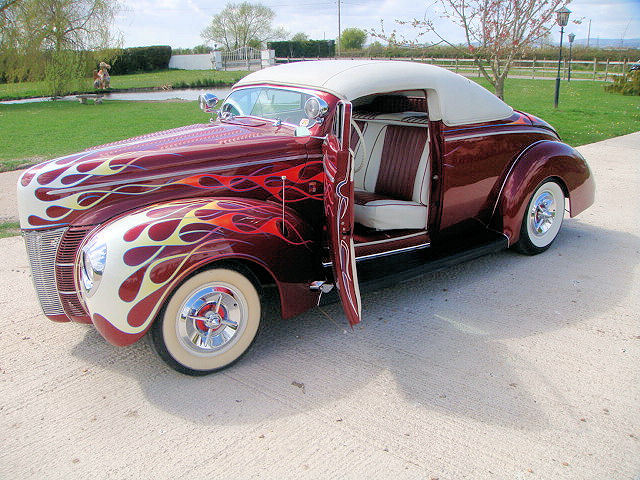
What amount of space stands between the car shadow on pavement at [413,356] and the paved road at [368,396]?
1cm

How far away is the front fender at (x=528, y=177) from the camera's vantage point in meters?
4.82

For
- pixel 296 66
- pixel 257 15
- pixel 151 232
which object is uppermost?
pixel 257 15

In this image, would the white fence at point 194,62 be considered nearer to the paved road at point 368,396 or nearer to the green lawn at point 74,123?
the green lawn at point 74,123

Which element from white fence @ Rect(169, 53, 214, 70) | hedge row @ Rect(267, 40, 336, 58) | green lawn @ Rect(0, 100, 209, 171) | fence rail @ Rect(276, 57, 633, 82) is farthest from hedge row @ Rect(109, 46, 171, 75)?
green lawn @ Rect(0, 100, 209, 171)

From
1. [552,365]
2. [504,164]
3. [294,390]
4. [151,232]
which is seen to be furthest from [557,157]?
[151,232]

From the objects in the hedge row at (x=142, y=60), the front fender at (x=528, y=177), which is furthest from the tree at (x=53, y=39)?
the front fender at (x=528, y=177)

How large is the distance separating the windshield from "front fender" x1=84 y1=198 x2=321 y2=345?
0.91m

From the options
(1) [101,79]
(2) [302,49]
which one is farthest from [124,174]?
(2) [302,49]

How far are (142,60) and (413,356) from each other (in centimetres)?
4763

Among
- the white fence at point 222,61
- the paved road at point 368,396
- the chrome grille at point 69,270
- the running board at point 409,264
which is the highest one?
the white fence at point 222,61

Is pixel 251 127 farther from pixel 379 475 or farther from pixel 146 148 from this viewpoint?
pixel 379 475

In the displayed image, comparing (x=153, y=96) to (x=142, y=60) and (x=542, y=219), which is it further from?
(x=142, y=60)

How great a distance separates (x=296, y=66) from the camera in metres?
4.48

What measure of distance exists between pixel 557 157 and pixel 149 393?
404 cm
